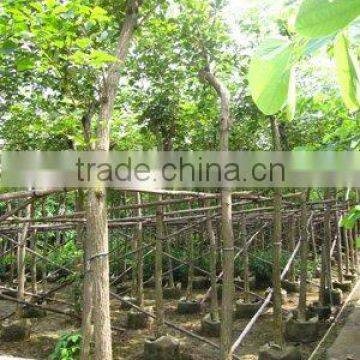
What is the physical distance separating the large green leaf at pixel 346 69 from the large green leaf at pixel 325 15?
0.09m

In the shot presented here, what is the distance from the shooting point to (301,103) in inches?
117

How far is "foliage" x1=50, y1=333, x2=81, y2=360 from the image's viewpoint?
5.50 meters

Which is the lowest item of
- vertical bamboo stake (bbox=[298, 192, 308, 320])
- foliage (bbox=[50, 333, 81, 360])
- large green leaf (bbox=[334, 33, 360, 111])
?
foliage (bbox=[50, 333, 81, 360])

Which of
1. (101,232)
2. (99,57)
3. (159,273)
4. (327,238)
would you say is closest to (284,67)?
(99,57)

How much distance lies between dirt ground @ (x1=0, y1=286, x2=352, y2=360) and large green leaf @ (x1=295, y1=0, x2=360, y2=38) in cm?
631

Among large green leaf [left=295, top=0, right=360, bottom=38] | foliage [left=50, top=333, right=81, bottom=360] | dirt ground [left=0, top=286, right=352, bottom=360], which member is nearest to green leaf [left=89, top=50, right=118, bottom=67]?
large green leaf [left=295, top=0, right=360, bottom=38]

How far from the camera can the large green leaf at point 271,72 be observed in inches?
14.5

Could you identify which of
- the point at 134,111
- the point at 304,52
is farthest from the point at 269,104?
the point at 134,111

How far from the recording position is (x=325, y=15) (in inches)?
11.3

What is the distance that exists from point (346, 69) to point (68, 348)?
5.82 metres

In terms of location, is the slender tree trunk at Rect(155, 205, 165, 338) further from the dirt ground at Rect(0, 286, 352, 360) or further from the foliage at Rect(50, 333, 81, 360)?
the foliage at Rect(50, 333, 81, 360)

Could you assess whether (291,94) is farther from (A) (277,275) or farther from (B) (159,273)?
(B) (159,273)

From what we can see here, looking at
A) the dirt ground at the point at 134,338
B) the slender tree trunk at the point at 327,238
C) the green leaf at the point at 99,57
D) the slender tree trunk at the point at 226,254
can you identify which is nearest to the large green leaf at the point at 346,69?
the green leaf at the point at 99,57

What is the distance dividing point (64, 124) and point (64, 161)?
0.47 m
